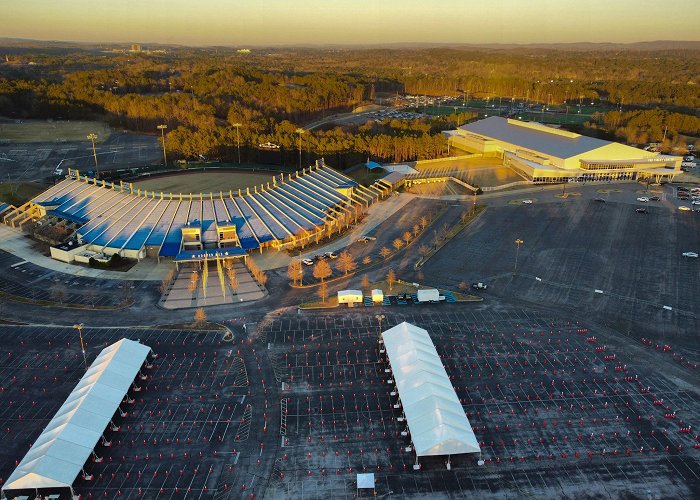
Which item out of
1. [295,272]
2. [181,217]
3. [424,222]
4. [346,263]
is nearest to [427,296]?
[346,263]

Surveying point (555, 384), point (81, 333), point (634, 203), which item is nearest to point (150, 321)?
point (81, 333)

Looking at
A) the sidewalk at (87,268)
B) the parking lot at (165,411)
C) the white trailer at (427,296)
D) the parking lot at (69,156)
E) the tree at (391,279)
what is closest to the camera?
the parking lot at (165,411)

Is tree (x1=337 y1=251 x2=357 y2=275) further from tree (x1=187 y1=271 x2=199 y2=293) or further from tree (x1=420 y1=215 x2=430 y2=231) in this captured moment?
tree (x1=187 y1=271 x2=199 y2=293)

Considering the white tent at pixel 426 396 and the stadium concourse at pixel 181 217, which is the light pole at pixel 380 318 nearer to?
the white tent at pixel 426 396

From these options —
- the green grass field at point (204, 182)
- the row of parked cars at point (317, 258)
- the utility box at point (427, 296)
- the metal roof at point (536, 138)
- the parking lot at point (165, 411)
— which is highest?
the metal roof at point (536, 138)

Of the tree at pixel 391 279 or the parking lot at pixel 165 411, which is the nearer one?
the parking lot at pixel 165 411

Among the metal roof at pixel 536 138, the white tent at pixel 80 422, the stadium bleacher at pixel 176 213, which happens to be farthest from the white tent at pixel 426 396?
the metal roof at pixel 536 138
